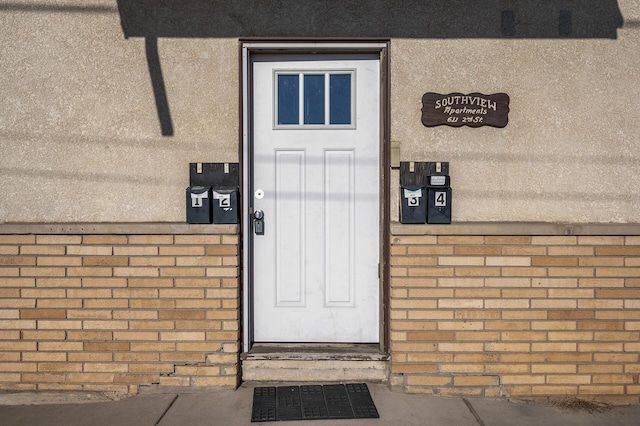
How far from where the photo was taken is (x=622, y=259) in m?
3.91

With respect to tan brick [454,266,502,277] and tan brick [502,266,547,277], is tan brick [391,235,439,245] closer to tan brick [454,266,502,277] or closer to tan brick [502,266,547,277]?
tan brick [454,266,502,277]

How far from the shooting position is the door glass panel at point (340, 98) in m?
4.15

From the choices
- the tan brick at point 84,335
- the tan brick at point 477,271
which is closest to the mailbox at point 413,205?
the tan brick at point 477,271

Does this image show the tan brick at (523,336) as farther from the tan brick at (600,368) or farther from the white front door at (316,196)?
the white front door at (316,196)

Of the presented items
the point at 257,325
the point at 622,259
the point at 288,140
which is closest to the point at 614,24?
the point at 622,259

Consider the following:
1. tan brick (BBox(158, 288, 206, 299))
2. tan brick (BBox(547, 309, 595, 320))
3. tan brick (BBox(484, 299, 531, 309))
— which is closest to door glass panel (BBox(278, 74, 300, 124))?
tan brick (BBox(158, 288, 206, 299))

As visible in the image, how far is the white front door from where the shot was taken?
4.14 m

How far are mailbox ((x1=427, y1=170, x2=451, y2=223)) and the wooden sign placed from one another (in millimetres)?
414

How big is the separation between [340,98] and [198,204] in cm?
137

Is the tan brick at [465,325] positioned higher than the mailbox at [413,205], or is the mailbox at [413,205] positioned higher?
the mailbox at [413,205]

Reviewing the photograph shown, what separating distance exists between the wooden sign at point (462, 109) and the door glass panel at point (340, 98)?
598 millimetres

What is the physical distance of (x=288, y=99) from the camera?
416cm

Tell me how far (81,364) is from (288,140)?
2.30 meters

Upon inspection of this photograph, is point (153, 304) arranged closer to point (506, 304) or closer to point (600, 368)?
point (506, 304)
